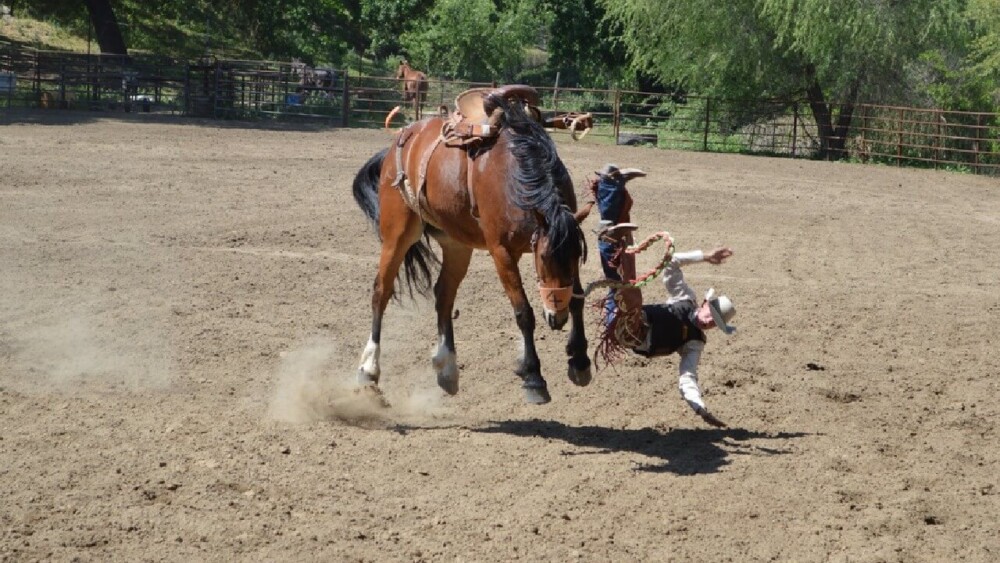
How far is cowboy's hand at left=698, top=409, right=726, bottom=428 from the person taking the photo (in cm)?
609

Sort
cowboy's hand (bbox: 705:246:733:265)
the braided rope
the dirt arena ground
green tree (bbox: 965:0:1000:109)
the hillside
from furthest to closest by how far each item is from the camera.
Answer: the hillside
green tree (bbox: 965:0:1000:109)
the braided rope
cowboy's hand (bbox: 705:246:733:265)
the dirt arena ground

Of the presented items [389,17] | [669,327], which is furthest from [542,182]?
[389,17]

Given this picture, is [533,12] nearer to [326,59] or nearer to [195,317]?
[326,59]

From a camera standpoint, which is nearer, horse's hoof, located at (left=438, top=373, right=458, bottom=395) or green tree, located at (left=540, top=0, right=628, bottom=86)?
horse's hoof, located at (left=438, top=373, right=458, bottom=395)

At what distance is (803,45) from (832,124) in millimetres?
2011

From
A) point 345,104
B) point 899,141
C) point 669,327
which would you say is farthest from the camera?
point 345,104

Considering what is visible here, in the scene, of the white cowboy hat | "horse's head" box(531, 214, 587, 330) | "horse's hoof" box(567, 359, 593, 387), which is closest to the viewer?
"horse's head" box(531, 214, 587, 330)

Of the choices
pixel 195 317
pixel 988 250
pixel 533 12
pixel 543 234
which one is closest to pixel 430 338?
pixel 195 317

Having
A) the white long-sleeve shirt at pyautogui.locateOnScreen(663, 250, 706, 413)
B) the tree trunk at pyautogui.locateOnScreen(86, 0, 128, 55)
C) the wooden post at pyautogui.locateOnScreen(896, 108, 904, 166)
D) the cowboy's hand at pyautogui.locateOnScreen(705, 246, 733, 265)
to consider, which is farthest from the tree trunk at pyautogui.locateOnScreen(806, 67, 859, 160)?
the cowboy's hand at pyautogui.locateOnScreen(705, 246, 733, 265)

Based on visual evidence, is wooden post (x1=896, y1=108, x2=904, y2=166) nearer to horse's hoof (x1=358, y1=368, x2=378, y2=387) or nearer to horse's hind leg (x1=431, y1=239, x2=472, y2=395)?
horse's hind leg (x1=431, y1=239, x2=472, y2=395)

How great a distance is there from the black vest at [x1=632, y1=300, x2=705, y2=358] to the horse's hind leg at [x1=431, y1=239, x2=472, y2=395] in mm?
1198

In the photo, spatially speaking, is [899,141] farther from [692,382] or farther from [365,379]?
[692,382]

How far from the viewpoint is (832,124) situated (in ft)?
87.1

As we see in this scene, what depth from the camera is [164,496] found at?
511 centimetres
